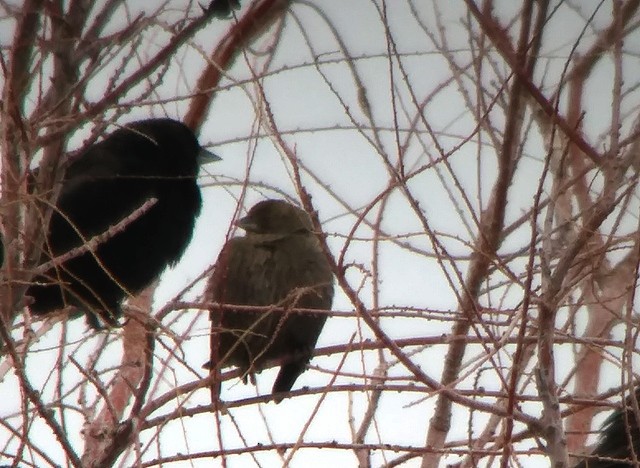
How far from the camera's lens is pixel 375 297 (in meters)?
4.13

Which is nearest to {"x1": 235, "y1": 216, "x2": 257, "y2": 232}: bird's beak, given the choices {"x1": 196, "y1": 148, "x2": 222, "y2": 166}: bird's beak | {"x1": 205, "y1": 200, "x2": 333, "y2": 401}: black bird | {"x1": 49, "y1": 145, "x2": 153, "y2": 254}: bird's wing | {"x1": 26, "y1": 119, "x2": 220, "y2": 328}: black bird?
{"x1": 205, "y1": 200, "x2": 333, "y2": 401}: black bird

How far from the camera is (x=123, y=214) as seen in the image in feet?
18.8

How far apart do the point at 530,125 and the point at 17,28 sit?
6.28ft

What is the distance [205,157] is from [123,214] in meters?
0.97

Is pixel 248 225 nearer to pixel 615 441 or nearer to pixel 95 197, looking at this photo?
pixel 95 197

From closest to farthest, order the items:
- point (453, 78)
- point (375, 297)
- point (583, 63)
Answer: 1. point (375, 297)
2. point (453, 78)
3. point (583, 63)

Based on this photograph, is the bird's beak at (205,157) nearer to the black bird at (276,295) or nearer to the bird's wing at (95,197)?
the bird's wing at (95,197)

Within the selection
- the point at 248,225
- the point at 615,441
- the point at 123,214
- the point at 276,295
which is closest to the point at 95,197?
the point at 123,214

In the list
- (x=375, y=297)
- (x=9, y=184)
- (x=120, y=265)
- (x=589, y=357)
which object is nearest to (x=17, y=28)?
(x=9, y=184)

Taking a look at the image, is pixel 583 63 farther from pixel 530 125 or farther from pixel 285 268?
pixel 285 268

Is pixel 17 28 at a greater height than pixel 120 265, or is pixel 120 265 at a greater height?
pixel 120 265

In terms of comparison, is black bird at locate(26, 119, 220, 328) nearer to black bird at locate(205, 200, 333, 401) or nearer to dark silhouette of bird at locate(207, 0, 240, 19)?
black bird at locate(205, 200, 333, 401)

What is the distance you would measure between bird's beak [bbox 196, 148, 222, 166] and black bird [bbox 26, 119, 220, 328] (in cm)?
8

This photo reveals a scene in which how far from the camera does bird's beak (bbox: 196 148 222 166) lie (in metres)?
6.52
